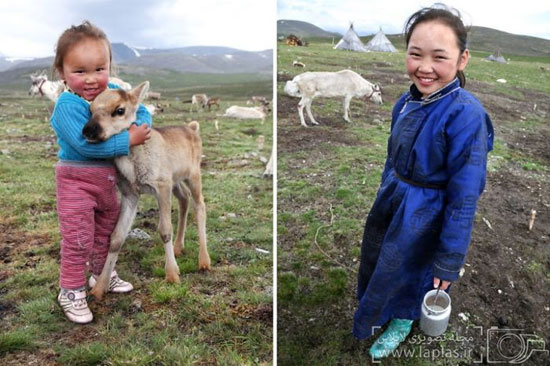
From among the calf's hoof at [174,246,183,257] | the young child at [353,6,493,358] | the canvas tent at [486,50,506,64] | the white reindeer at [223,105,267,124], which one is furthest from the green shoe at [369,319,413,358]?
the white reindeer at [223,105,267,124]

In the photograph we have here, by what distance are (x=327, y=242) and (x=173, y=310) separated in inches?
49.7

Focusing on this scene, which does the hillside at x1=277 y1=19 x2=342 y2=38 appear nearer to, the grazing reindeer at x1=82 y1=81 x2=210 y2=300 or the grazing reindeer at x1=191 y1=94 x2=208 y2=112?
the grazing reindeer at x1=82 y1=81 x2=210 y2=300

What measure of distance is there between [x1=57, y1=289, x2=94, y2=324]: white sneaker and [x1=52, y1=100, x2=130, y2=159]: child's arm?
0.84 meters

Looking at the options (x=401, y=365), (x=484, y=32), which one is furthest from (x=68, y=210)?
→ (x=484, y=32)

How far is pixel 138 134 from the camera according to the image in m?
2.43

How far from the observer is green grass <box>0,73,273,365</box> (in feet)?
7.43

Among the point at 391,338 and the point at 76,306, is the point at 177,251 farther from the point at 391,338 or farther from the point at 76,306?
the point at 391,338

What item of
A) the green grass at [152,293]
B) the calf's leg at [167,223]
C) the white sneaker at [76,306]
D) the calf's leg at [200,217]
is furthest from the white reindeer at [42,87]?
the white sneaker at [76,306]

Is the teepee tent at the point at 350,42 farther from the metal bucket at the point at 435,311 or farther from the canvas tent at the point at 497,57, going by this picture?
the metal bucket at the point at 435,311

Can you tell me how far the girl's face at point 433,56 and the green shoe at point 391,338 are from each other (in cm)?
133

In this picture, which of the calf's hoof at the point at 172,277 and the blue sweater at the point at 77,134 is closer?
the blue sweater at the point at 77,134

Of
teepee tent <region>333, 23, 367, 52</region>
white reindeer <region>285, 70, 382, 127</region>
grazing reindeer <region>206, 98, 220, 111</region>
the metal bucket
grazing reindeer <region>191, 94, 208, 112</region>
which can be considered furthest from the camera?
grazing reindeer <region>206, 98, 220, 111</region>

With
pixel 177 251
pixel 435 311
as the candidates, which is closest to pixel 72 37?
pixel 177 251

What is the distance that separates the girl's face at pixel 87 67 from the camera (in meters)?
2.22
